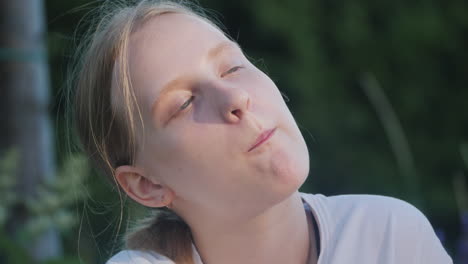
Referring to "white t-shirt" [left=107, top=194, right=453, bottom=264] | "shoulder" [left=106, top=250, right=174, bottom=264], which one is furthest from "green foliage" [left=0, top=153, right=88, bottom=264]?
"white t-shirt" [left=107, top=194, right=453, bottom=264]

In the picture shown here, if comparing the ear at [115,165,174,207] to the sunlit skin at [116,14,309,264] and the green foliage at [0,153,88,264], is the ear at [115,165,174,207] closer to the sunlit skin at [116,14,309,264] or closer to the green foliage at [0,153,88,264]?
the sunlit skin at [116,14,309,264]

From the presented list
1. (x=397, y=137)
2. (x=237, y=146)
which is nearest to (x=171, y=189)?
(x=237, y=146)

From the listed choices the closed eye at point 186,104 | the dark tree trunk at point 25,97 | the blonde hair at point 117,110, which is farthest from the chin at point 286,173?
the dark tree trunk at point 25,97

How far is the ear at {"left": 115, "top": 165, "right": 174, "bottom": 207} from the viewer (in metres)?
1.65

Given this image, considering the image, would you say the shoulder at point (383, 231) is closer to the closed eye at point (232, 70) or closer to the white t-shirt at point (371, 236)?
the white t-shirt at point (371, 236)

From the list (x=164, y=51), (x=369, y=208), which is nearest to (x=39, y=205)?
(x=164, y=51)

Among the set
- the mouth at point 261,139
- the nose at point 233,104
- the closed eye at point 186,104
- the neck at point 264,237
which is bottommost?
the neck at point 264,237

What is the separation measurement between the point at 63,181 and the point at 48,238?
0.29 m

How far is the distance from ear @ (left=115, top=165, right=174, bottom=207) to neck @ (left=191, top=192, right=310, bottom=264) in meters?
0.10

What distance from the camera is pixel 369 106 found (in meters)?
3.85

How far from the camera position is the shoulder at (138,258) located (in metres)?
1.69

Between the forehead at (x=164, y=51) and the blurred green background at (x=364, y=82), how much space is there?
2.00 m

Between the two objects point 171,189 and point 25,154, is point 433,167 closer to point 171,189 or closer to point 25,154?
point 25,154

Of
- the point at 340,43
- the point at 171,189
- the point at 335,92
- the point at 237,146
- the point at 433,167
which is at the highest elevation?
the point at 237,146
